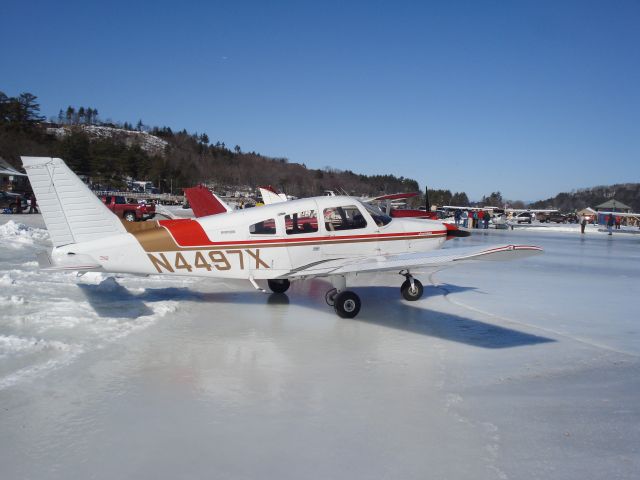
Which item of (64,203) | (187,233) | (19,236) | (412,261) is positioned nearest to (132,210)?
(19,236)

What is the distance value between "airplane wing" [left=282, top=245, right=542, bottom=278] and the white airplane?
1 cm

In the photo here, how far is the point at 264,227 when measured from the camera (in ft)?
26.6

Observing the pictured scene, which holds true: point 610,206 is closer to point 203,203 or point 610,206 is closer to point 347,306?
point 203,203

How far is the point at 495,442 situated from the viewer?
370 cm

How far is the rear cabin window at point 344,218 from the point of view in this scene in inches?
333

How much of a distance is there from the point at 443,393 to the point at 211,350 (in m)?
2.73

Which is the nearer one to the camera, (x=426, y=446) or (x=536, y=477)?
(x=536, y=477)

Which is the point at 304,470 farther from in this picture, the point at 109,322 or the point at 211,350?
the point at 109,322

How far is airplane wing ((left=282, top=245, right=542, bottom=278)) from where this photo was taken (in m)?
6.53

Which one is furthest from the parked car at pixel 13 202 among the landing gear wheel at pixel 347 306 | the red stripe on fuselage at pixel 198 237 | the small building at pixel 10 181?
the landing gear wheel at pixel 347 306

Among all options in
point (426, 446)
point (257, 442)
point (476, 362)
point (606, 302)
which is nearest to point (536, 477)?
point (426, 446)

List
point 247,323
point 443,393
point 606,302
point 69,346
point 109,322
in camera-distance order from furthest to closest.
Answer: point 606,302 < point 247,323 < point 109,322 < point 69,346 < point 443,393

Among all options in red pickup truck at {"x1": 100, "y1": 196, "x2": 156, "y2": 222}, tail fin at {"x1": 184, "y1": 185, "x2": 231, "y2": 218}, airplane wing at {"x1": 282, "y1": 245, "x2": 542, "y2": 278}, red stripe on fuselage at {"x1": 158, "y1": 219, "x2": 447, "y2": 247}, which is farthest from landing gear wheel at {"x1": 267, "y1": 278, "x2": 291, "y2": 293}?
red pickup truck at {"x1": 100, "y1": 196, "x2": 156, "y2": 222}

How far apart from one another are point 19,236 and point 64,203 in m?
10.3
